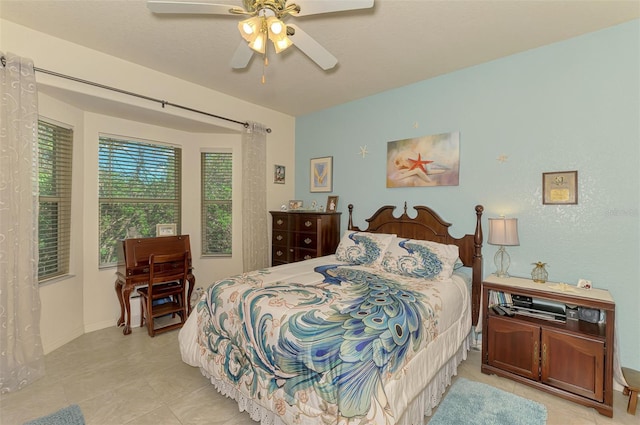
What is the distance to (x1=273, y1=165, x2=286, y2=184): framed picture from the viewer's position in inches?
171

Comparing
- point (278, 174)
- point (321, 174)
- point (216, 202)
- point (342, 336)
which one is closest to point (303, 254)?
point (321, 174)

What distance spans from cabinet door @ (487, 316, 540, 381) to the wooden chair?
3.13m

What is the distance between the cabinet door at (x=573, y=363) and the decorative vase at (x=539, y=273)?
0.49m

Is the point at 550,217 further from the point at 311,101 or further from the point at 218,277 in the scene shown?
the point at 218,277

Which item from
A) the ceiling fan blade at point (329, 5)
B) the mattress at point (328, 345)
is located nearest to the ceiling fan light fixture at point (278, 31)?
the ceiling fan blade at point (329, 5)

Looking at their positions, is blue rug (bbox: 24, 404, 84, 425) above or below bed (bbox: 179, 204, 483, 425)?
below

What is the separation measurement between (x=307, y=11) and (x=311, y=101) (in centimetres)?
232

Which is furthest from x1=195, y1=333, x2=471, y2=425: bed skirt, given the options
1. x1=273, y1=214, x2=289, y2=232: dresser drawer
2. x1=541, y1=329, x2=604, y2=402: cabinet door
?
x1=273, y1=214, x2=289, y2=232: dresser drawer

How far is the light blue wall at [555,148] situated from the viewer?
2.25 metres

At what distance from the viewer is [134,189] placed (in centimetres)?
361

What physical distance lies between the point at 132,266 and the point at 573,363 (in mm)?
4035

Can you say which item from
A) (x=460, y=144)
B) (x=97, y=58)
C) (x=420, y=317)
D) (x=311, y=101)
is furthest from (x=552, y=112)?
(x=97, y=58)

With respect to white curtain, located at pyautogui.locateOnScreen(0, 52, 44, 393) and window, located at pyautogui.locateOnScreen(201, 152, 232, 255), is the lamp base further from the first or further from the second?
white curtain, located at pyautogui.locateOnScreen(0, 52, 44, 393)

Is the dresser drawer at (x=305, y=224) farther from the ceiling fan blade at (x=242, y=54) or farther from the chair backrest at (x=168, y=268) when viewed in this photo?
the ceiling fan blade at (x=242, y=54)
